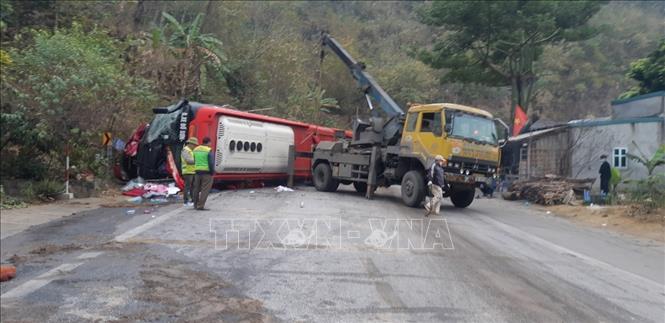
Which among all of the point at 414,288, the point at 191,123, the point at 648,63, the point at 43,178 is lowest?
the point at 414,288

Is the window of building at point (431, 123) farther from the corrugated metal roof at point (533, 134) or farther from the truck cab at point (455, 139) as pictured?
the corrugated metal roof at point (533, 134)

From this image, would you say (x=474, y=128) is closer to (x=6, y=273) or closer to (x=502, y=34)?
(x=6, y=273)

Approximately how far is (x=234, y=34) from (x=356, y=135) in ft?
48.8

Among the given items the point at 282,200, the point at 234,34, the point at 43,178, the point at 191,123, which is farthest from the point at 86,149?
the point at 234,34

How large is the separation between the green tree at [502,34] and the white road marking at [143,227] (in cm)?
2018

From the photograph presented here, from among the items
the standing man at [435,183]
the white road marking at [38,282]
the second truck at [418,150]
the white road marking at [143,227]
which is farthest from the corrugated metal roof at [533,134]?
the white road marking at [38,282]

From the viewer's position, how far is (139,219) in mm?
11438

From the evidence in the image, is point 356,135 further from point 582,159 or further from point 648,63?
point 648,63

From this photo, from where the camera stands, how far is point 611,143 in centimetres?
2302

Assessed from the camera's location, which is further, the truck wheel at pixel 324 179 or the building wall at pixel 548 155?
the building wall at pixel 548 155

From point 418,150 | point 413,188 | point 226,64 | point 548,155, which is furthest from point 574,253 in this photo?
point 226,64

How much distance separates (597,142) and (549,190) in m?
3.80

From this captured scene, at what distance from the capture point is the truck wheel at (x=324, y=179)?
1934 cm

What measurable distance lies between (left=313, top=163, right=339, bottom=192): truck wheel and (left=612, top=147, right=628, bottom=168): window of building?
35.8 feet
